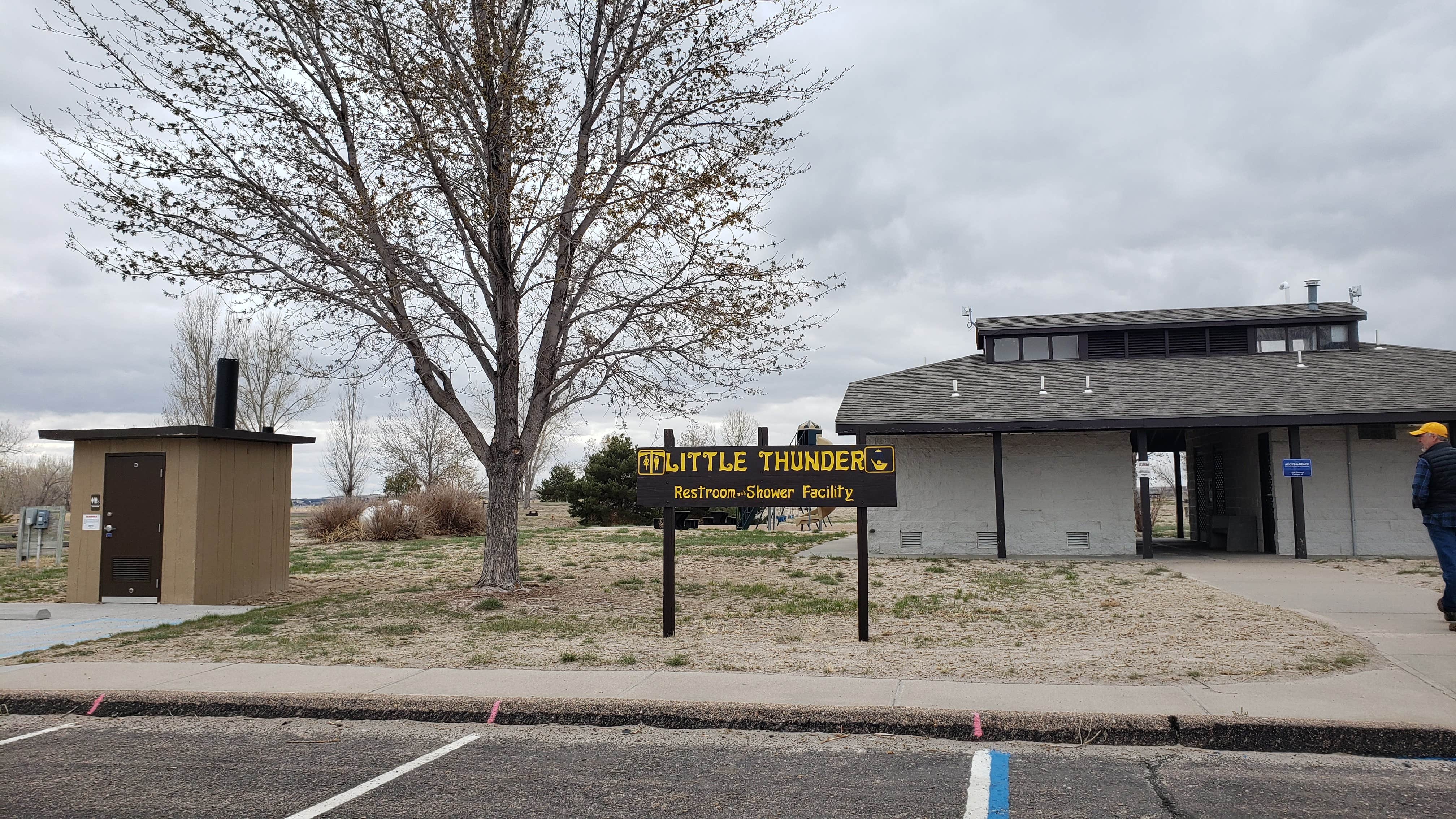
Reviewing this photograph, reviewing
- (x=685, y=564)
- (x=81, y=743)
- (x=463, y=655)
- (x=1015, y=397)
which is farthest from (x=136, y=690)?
(x=1015, y=397)

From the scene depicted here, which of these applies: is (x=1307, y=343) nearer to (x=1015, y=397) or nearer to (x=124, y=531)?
(x=1015, y=397)

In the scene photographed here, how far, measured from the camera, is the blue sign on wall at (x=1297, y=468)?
57.7 feet

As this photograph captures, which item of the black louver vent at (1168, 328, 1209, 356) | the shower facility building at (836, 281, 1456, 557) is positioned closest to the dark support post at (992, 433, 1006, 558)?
the shower facility building at (836, 281, 1456, 557)

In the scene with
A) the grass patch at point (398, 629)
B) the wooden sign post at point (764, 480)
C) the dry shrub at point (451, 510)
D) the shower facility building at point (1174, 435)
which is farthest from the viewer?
the dry shrub at point (451, 510)

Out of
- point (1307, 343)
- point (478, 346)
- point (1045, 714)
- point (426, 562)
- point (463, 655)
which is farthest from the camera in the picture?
point (1307, 343)

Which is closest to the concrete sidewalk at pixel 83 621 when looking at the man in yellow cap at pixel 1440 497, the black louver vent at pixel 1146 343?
the man in yellow cap at pixel 1440 497

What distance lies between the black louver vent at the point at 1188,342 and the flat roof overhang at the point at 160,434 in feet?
67.1

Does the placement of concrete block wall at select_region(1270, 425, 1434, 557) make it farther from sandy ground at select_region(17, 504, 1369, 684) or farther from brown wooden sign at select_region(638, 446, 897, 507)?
brown wooden sign at select_region(638, 446, 897, 507)

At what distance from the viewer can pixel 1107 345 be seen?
Answer: 77.2ft

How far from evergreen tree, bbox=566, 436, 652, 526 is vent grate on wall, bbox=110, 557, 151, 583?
73.2ft

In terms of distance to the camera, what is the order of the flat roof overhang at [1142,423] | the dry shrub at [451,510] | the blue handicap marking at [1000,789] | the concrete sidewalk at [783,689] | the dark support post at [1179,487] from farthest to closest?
1. the dry shrub at [451,510]
2. the dark support post at [1179,487]
3. the flat roof overhang at [1142,423]
4. the concrete sidewalk at [783,689]
5. the blue handicap marking at [1000,789]

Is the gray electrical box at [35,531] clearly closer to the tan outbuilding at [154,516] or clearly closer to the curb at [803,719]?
the tan outbuilding at [154,516]

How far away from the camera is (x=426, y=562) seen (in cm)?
1925

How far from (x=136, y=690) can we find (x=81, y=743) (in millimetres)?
1092
